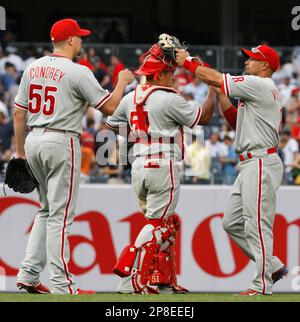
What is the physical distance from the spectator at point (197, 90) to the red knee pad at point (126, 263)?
997cm

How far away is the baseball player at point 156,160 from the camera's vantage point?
8.65m

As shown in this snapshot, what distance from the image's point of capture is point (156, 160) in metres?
8.70

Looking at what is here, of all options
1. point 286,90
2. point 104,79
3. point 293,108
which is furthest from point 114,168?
point 286,90

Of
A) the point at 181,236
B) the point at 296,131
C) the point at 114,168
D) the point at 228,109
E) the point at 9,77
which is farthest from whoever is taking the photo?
the point at 9,77

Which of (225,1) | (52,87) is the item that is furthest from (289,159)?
(52,87)

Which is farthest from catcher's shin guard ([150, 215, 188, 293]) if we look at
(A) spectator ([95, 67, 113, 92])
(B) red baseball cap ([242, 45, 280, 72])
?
(A) spectator ([95, 67, 113, 92])

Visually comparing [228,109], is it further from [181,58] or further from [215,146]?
[215,146]

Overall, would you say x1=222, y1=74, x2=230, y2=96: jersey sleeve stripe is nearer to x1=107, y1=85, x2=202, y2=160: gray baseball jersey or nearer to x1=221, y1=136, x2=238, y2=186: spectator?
x1=107, y1=85, x2=202, y2=160: gray baseball jersey

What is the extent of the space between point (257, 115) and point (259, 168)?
16.3 inches

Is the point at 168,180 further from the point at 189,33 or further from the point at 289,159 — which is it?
the point at 189,33

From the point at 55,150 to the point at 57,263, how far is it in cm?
84

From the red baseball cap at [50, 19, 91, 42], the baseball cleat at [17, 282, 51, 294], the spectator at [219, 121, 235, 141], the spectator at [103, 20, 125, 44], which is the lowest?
the baseball cleat at [17, 282, 51, 294]

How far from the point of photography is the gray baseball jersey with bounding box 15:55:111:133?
839 centimetres

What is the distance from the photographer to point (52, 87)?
8.41 meters
